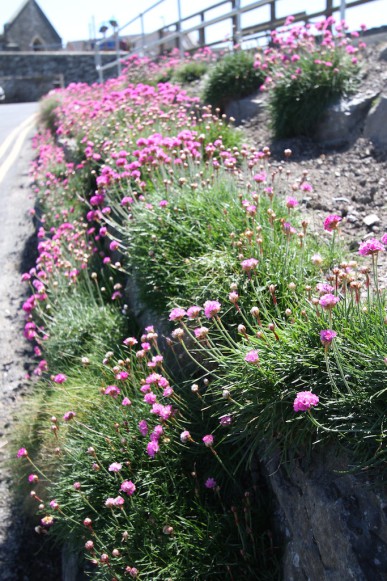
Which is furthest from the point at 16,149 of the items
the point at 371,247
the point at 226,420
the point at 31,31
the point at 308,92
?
the point at 31,31

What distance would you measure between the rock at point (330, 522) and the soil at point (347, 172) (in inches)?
58.8

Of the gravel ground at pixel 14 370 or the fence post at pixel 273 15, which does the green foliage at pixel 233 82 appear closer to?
the gravel ground at pixel 14 370

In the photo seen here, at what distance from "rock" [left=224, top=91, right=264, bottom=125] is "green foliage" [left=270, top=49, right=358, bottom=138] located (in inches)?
41.1

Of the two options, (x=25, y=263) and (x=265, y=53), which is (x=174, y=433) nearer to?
(x=25, y=263)

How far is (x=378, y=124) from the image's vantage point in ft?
23.4

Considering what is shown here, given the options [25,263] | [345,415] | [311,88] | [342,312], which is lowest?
[25,263]

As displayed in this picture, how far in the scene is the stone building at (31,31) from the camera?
53844 mm

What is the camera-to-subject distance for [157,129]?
754 centimetres

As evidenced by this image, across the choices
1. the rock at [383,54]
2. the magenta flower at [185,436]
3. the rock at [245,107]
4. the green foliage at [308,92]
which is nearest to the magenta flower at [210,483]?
the magenta flower at [185,436]

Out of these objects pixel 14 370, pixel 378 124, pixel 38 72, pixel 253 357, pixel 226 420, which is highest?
pixel 378 124

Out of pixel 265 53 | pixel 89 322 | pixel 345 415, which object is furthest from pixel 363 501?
pixel 265 53

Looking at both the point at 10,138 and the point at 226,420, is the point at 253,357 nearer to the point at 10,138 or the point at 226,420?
the point at 226,420

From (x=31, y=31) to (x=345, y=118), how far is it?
54.8m

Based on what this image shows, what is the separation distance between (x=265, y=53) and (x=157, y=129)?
3144 millimetres
